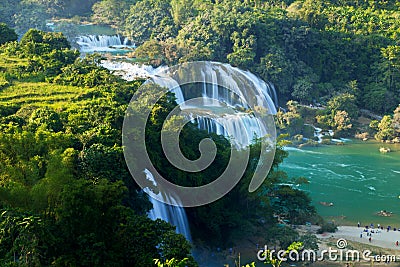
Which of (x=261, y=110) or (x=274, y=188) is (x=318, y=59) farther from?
(x=274, y=188)

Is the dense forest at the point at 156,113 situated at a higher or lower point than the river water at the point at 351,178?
higher

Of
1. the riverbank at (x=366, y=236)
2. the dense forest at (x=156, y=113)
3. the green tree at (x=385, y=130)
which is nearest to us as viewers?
the dense forest at (x=156, y=113)

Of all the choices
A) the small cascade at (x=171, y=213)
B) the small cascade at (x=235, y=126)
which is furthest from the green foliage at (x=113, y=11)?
the small cascade at (x=171, y=213)

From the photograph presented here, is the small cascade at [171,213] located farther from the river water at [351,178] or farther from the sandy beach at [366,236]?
the river water at [351,178]

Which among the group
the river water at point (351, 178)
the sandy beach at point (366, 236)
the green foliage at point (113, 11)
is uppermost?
the green foliage at point (113, 11)

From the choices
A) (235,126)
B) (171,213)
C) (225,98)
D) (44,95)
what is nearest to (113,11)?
(225,98)

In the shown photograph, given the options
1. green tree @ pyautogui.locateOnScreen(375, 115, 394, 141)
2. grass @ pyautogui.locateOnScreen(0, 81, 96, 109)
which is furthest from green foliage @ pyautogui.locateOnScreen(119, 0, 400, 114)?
grass @ pyautogui.locateOnScreen(0, 81, 96, 109)
